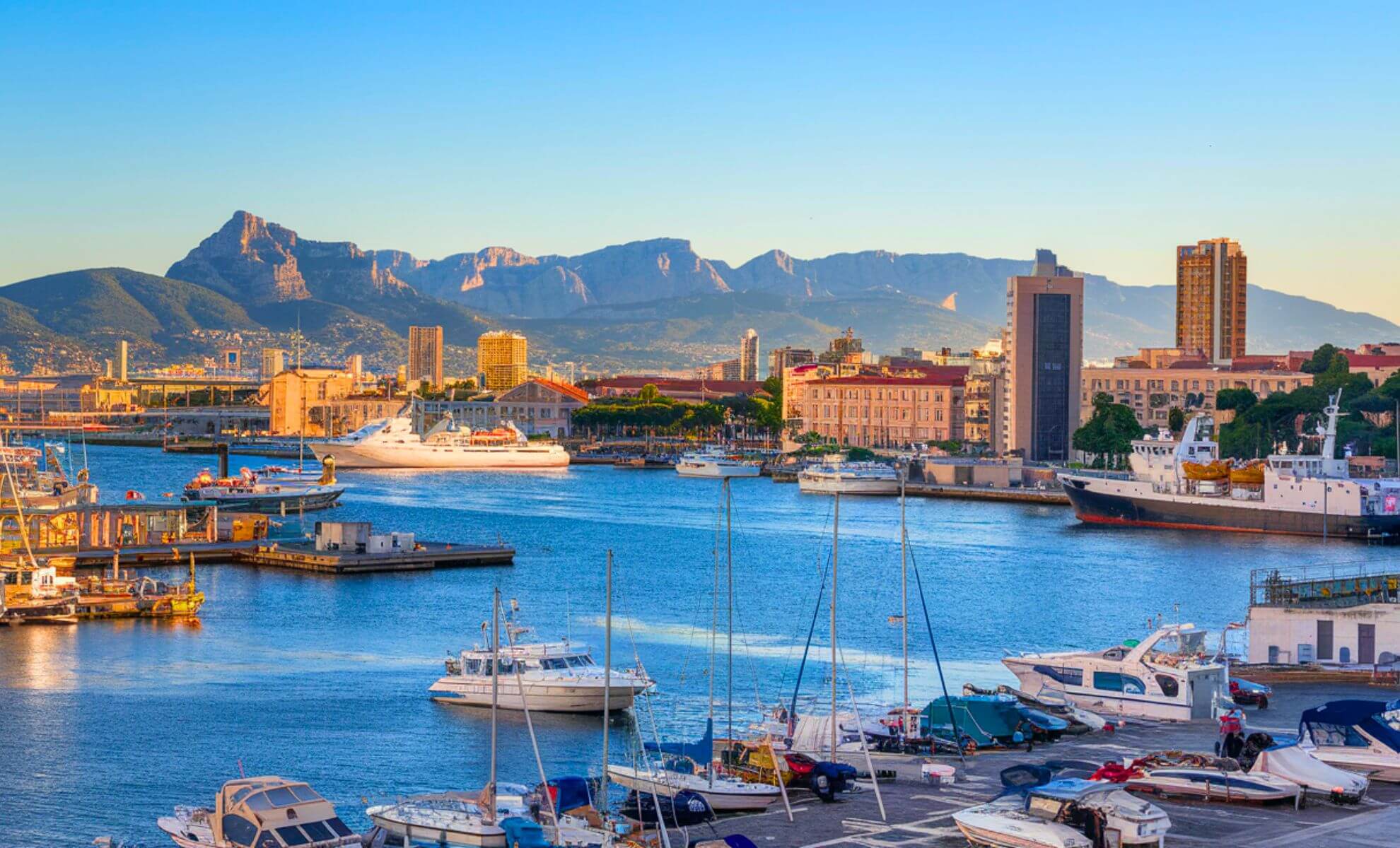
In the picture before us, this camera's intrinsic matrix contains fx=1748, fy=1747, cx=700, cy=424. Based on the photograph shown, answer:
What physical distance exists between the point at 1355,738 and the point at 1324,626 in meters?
6.22

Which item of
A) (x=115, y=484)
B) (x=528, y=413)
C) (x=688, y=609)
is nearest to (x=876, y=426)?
(x=528, y=413)

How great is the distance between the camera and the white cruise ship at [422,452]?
95.9 m

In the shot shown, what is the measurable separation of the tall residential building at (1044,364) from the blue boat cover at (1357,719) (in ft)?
225

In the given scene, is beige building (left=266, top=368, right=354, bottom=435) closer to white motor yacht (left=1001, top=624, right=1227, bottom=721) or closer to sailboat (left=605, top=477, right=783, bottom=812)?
Result: white motor yacht (left=1001, top=624, right=1227, bottom=721)

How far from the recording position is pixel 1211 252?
5797 inches

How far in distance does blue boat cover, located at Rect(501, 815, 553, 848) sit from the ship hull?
4173cm

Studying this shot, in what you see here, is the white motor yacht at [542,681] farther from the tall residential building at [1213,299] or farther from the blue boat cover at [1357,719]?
the tall residential building at [1213,299]

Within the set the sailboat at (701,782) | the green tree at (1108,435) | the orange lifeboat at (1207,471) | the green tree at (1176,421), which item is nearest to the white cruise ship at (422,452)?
the green tree at (1108,435)

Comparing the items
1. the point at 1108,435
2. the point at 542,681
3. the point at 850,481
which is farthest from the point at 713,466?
the point at 542,681

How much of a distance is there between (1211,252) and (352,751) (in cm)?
13721

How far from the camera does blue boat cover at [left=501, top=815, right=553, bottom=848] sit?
13.2 metres

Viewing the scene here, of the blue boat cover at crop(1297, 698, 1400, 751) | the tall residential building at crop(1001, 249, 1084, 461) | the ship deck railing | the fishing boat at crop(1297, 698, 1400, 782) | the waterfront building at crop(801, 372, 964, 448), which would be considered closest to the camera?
the fishing boat at crop(1297, 698, 1400, 782)

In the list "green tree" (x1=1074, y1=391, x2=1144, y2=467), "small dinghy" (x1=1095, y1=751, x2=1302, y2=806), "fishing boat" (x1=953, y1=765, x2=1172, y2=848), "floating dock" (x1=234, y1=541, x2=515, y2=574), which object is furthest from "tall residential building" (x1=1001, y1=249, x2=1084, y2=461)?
"fishing boat" (x1=953, y1=765, x2=1172, y2=848)

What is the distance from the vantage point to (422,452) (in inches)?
3804
